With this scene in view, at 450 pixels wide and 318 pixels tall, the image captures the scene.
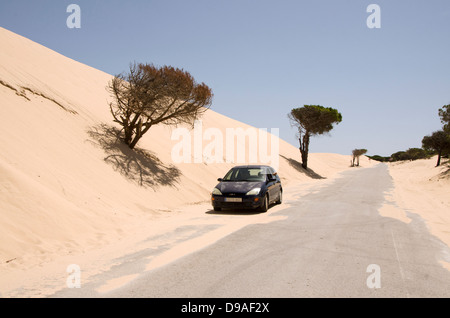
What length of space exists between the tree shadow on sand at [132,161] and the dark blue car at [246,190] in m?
3.70

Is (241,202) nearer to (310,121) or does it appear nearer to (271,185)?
(271,185)

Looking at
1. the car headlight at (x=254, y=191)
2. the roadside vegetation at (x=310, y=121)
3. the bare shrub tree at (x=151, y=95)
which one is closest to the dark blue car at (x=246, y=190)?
the car headlight at (x=254, y=191)

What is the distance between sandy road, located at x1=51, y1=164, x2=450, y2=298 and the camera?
419 cm

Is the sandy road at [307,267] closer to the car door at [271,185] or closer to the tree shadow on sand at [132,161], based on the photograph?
the car door at [271,185]

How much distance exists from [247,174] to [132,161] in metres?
5.55

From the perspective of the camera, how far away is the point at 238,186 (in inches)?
450

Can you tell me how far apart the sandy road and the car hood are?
2.79 meters

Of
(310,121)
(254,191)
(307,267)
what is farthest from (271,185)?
(310,121)

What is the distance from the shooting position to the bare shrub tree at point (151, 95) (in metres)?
15.6

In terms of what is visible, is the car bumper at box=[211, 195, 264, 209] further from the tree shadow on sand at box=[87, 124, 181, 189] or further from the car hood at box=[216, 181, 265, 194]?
the tree shadow on sand at box=[87, 124, 181, 189]

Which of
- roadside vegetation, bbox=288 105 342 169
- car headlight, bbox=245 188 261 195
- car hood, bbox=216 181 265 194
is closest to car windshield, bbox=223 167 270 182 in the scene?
car hood, bbox=216 181 265 194
